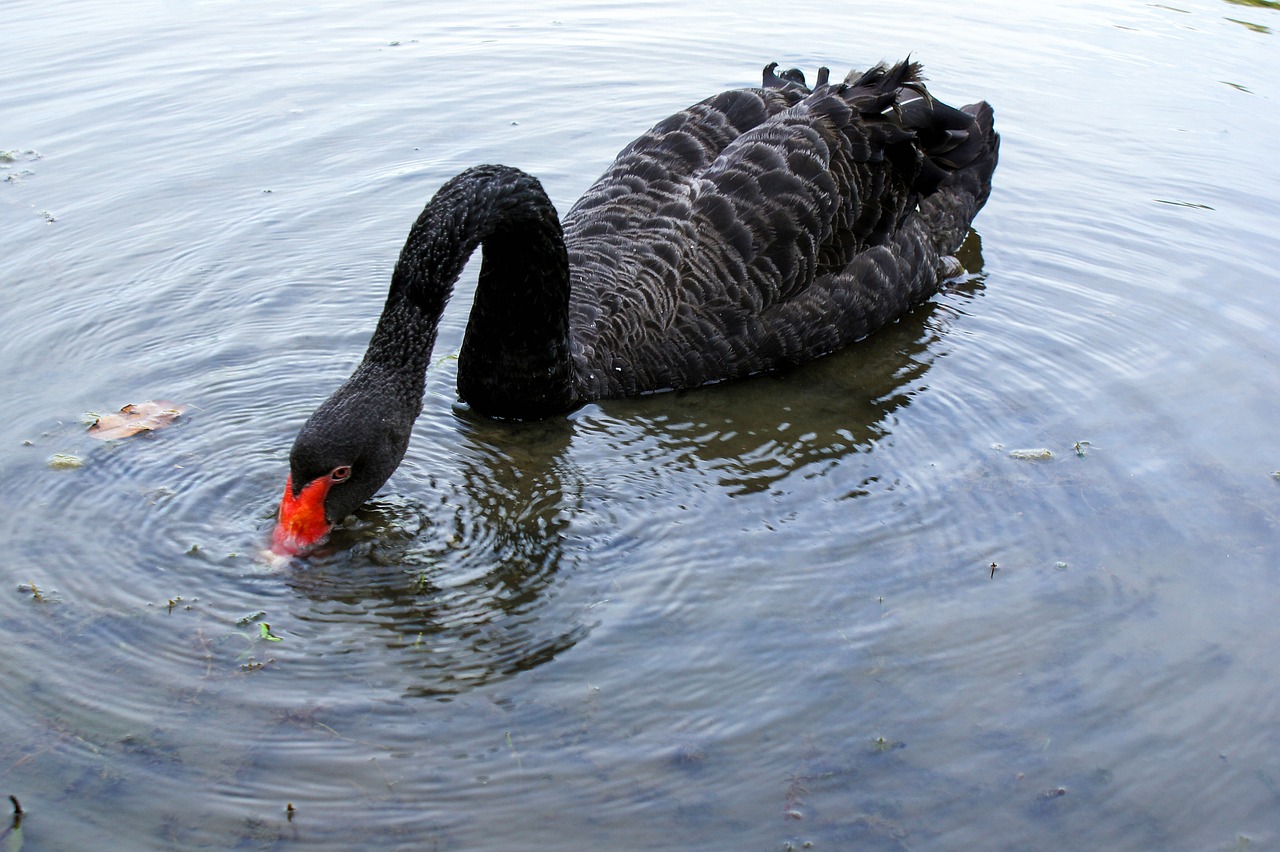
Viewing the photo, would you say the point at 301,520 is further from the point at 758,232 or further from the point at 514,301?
the point at 758,232

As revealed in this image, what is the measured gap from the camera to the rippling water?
12.0 feet

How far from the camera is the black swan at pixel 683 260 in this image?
4.82 meters

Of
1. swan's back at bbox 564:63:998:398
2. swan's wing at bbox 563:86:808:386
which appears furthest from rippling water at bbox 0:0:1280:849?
swan's wing at bbox 563:86:808:386

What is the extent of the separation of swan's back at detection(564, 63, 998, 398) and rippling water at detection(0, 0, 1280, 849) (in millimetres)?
224

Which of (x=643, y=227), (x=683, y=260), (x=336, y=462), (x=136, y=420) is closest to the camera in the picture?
(x=336, y=462)

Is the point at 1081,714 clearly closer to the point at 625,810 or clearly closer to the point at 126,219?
the point at 625,810

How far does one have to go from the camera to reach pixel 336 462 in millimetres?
4430

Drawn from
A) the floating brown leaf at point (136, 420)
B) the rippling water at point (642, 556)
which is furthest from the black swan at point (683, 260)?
the floating brown leaf at point (136, 420)

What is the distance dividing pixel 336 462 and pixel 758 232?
2.92 m

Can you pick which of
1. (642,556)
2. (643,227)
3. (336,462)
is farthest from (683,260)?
(336,462)

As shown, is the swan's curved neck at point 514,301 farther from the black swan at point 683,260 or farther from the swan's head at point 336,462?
the swan's head at point 336,462

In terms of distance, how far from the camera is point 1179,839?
358 centimetres

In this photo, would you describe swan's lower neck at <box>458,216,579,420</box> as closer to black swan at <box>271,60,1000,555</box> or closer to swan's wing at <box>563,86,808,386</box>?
black swan at <box>271,60,1000,555</box>

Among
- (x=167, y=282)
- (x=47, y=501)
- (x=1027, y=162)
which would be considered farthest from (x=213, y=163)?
(x=1027, y=162)
